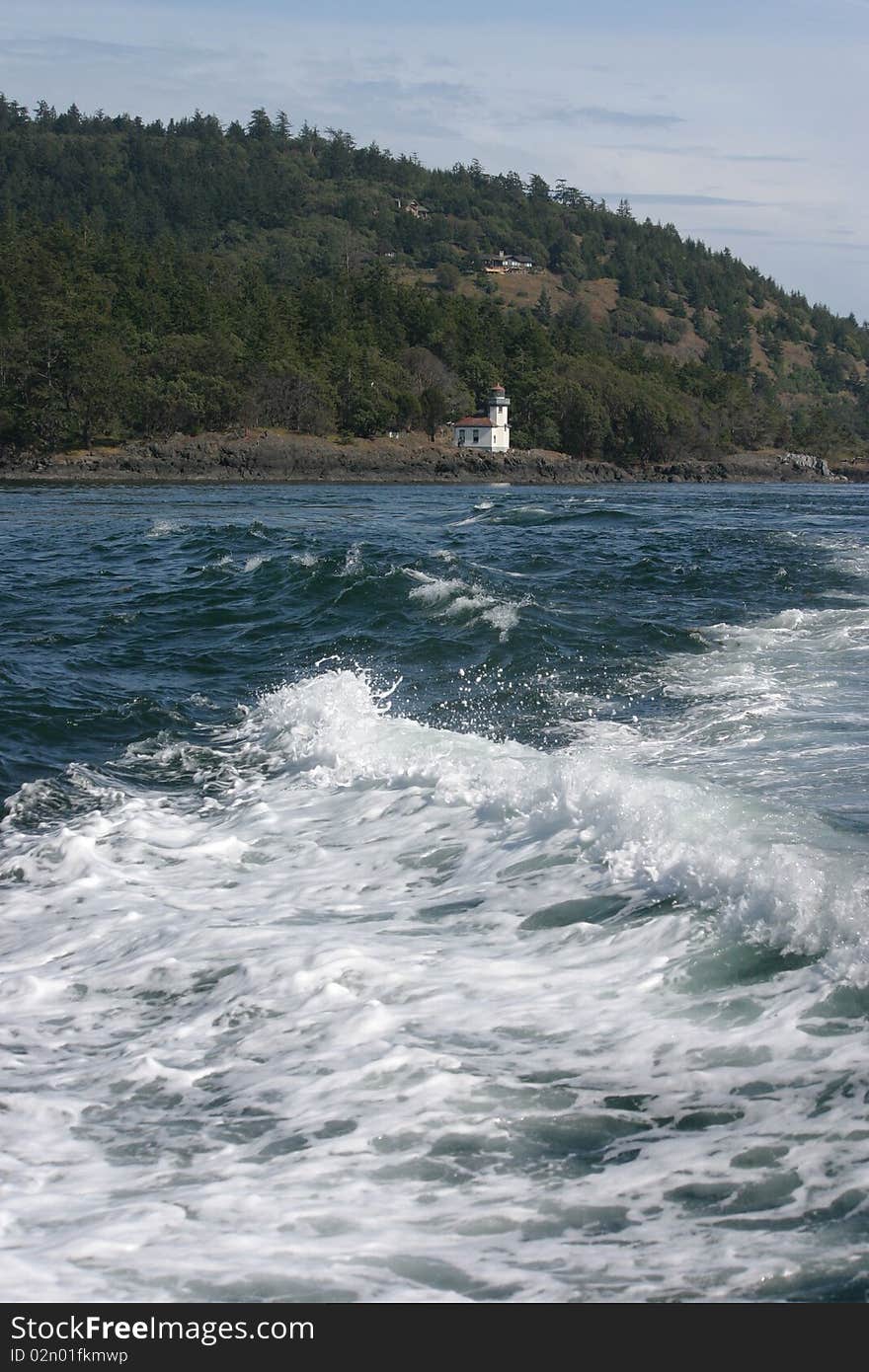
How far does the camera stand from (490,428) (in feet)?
303

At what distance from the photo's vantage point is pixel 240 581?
66.7 feet

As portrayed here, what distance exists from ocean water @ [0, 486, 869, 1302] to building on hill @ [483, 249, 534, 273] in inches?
7251

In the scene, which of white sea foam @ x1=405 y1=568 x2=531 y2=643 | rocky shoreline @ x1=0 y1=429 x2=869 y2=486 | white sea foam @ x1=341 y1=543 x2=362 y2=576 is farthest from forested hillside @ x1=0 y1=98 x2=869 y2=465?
white sea foam @ x1=405 y1=568 x2=531 y2=643

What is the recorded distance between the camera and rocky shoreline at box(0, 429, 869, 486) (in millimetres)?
72312

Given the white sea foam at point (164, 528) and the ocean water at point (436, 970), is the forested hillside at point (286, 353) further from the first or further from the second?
the ocean water at point (436, 970)

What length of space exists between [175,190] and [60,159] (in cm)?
1872

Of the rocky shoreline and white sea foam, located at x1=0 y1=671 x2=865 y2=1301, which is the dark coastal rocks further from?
white sea foam, located at x1=0 y1=671 x2=865 y2=1301

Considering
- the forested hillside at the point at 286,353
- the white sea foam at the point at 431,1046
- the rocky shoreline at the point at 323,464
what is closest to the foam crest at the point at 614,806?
the white sea foam at the point at 431,1046

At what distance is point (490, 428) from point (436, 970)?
290 ft

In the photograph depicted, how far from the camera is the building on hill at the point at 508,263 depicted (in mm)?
190375

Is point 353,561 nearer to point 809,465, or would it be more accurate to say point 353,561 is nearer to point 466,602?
point 466,602

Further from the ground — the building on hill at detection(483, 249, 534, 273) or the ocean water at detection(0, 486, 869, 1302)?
the building on hill at detection(483, 249, 534, 273)

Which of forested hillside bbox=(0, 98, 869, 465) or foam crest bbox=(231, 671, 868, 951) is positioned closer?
foam crest bbox=(231, 671, 868, 951)
